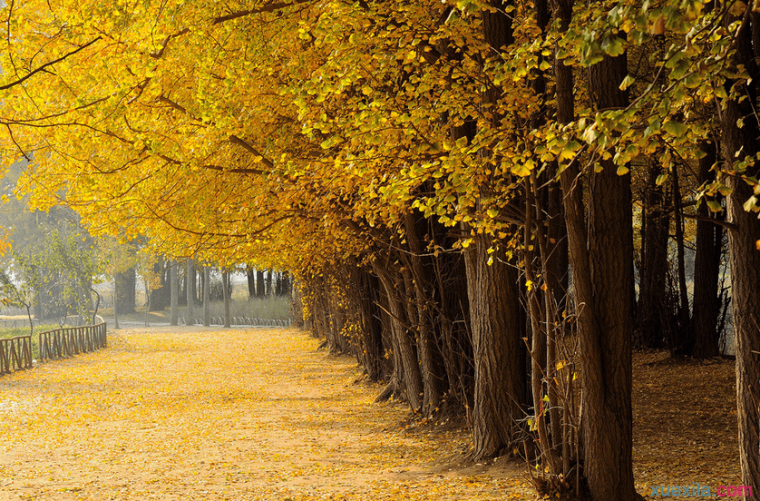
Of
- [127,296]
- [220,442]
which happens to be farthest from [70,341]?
[127,296]

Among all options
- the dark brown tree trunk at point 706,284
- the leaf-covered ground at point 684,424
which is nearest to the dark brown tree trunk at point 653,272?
the dark brown tree trunk at point 706,284

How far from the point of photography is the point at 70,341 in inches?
953

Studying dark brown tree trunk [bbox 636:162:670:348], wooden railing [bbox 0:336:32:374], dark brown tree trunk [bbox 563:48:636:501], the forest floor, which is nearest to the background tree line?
dark brown tree trunk [bbox 563:48:636:501]

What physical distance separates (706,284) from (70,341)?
2019 cm

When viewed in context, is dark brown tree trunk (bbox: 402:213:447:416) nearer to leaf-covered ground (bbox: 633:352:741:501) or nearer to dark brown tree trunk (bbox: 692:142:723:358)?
leaf-covered ground (bbox: 633:352:741:501)

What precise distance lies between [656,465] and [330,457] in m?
3.96

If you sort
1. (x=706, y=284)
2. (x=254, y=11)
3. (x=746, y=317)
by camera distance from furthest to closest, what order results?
(x=706, y=284) → (x=254, y=11) → (x=746, y=317)

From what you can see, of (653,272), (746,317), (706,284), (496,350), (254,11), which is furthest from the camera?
(653,272)

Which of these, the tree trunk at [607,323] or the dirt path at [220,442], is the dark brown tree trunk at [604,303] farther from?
the dirt path at [220,442]

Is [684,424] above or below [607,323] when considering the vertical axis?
below

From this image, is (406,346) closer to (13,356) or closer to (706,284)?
(706,284)

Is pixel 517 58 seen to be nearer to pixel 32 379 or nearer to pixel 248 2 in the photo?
pixel 248 2

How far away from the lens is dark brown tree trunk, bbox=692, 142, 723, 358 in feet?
42.3

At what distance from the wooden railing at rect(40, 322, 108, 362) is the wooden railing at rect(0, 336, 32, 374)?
120 cm
